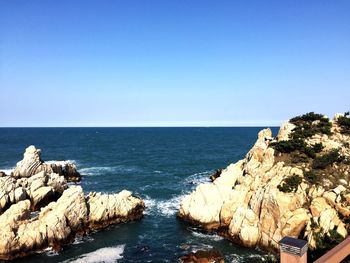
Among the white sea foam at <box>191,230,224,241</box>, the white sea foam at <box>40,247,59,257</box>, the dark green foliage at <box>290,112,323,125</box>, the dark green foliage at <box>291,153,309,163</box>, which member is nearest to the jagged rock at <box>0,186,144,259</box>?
the white sea foam at <box>40,247,59,257</box>

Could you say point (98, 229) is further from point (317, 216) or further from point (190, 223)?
point (317, 216)

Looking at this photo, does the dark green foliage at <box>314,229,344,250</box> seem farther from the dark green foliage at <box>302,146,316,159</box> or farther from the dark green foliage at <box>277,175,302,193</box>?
the dark green foliage at <box>302,146,316,159</box>

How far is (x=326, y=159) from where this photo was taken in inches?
1346

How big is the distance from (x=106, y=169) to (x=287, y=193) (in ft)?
167

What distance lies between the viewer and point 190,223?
37000 mm

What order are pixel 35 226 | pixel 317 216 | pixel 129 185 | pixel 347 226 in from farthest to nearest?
pixel 129 185 < pixel 35 226 < pixel 317 216 < pixel 347 226

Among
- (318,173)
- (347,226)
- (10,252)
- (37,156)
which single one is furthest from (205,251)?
(37,156)

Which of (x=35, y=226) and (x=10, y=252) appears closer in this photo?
(x=10, y=252)

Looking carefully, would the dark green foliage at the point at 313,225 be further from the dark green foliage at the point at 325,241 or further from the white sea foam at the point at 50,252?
the white sea foam at the point at 50,252

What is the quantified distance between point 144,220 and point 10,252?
14.9m

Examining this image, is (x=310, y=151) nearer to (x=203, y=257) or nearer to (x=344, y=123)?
(x=344, y=123)

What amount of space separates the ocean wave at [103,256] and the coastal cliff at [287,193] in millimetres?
10085

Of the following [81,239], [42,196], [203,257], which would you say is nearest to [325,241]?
[203,257]

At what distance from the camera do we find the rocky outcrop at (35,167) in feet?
179
